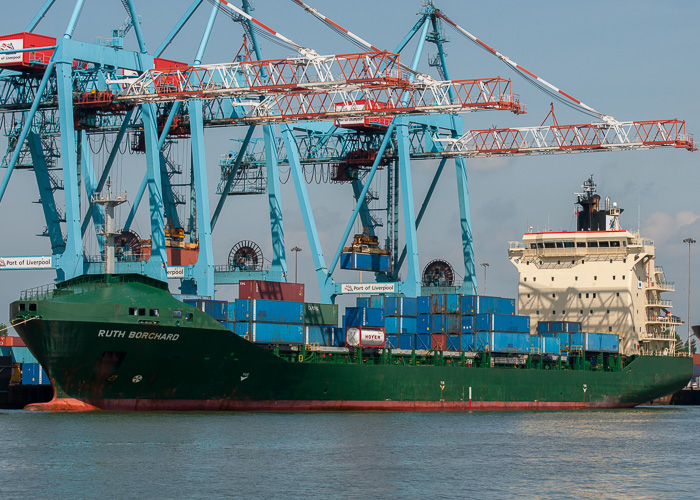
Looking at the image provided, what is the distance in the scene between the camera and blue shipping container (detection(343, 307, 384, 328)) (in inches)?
2263

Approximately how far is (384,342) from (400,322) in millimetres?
3728

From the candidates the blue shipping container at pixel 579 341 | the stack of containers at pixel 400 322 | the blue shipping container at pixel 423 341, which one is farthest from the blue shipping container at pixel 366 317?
the blue shipping container at pixel 579 341

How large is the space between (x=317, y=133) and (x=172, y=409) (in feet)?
90.7

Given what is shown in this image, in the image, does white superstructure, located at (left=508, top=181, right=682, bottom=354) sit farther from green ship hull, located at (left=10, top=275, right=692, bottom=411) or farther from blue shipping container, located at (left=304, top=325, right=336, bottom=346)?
blue shipping container, located at (left=304, top=325, right=336, bottom=346)

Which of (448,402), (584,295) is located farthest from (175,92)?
(584,295)

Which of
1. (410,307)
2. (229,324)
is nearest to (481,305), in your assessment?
(410,307)

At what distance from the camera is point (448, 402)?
193ft

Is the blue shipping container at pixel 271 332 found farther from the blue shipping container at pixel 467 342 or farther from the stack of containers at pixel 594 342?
the stack of containers at pixel 594 342

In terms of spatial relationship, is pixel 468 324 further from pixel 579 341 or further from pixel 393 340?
pixel 579 341

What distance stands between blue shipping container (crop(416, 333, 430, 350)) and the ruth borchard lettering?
15.4 m

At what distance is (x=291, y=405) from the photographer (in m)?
52.0

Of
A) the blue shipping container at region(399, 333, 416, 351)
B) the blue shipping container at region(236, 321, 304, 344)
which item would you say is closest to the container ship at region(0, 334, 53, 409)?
the blue shipping container at region(236, 321, 304, 344)

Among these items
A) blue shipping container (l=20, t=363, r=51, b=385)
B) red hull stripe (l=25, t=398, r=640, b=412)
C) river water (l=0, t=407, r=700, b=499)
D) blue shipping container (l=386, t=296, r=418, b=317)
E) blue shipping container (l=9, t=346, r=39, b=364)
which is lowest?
river water (l=0, t=407, r=700, b=499)

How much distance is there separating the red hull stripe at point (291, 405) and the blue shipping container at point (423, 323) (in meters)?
3.75
